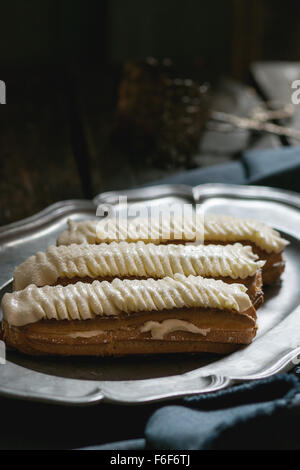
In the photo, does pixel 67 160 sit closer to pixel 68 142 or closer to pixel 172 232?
pixel 68 142

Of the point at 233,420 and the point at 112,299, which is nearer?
the point at 233,420

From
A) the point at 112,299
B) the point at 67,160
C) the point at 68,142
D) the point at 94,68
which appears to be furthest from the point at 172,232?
the point at 94,68

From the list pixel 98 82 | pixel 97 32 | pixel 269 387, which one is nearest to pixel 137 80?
pixel 98 82

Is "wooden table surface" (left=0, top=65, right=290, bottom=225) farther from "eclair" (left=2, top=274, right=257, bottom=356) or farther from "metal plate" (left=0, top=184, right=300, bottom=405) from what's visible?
"eclair" (left=2, top=274, right=257, bottom=356)

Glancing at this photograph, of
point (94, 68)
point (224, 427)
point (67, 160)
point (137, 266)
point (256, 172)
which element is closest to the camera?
point (224, 427)

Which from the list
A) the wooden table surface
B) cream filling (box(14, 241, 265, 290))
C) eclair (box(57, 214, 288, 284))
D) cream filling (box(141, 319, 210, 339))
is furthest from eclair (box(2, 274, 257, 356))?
the wooden table surface

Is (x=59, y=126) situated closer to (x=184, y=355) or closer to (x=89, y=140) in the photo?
(x=89, y=140)

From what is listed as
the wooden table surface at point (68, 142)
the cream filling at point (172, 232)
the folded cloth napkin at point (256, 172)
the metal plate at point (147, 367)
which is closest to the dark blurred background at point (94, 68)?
the wooden table surface at point (68, 142)
